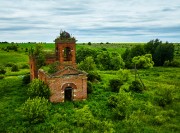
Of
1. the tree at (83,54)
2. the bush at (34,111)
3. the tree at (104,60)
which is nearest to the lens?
the bush at (34,111)

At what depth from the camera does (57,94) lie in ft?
142

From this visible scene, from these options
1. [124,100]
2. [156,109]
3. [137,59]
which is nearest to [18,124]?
[124,100]

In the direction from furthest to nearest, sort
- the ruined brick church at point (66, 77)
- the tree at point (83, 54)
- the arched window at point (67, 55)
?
the tree at point (83, 54), the arched window at point (67, 55), the ruined brick church at point (66, 77)

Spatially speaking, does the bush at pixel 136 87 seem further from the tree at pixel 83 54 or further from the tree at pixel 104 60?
the tree at pixel 83 54

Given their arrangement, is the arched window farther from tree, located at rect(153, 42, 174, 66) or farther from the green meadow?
tree, located at rect(153, 42, 174, 66)

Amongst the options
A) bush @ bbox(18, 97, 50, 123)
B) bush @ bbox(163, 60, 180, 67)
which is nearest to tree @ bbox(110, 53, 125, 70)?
bush @ bbox(163, 60, 180, 67)

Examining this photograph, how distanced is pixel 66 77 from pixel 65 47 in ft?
18.2

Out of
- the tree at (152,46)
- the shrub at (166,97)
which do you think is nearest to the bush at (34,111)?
the shrub at (166,97)

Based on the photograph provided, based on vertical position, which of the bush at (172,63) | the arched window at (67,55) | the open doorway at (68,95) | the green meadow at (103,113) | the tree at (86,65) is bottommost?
the green meadow at (103,113)

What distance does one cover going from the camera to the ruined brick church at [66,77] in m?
43.2

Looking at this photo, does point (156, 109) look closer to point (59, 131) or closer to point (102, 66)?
point (59, 131)

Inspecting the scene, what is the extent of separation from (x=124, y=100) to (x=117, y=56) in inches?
1744

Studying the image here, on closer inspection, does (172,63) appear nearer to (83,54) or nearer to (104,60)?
(104,60)

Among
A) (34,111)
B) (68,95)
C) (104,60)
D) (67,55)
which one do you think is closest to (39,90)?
(68,95)
